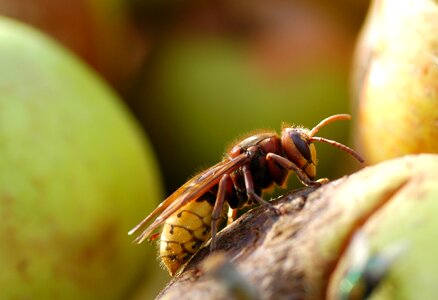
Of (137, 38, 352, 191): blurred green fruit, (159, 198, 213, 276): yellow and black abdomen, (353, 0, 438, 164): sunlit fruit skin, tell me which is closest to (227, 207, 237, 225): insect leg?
(159, 198, 213, 276): yellow and black abdomen

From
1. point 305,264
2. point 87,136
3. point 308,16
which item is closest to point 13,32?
point 87,136

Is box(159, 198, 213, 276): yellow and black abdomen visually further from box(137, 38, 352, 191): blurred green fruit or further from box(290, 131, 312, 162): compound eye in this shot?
box(137, 38, 352, 191): blurred green fruit

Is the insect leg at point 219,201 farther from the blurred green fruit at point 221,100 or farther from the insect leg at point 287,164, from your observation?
the blurred green fruit at point 221,100

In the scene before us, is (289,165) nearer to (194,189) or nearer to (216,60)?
(194,189)

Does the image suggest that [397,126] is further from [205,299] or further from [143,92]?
[143,92]

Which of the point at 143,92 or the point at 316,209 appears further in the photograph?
the point at 143,92

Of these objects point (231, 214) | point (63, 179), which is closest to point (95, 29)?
point (63, 179)

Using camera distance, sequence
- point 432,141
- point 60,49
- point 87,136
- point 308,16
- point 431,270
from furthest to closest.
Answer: point 308,16 → point 60,49 → point 87,136 → point 432,141 → point 431,270
